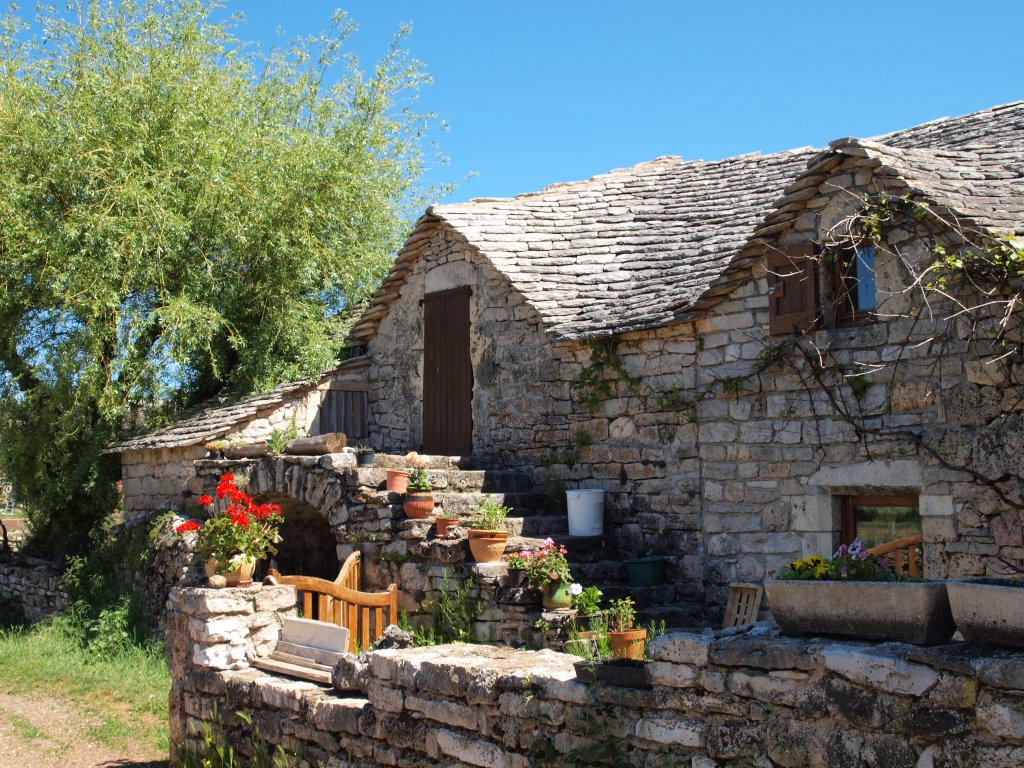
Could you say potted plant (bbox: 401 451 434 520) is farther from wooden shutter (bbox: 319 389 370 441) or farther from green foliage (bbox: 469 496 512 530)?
wooden shutter (bbox: 319 389 370 441)

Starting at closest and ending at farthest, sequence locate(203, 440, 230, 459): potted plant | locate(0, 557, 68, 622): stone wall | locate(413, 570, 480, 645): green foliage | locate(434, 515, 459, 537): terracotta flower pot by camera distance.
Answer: locate(413, 570, 480, 645): green foliage < locate(434, 515, 459, 537): terracotta flower pot < locate(203, 440, 230, 459): potted plant < locate(0, 557, 68, 622): stone wall

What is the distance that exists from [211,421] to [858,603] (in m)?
9.95

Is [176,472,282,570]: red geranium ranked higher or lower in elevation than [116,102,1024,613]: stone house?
lower

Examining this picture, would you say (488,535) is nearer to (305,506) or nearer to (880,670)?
(305,506)

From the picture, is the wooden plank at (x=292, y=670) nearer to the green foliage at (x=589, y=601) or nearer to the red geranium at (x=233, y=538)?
the red geranium at (x=233, y=538)

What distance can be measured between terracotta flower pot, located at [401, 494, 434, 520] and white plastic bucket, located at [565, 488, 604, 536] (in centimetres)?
136

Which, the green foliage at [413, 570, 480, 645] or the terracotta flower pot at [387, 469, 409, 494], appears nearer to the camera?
the green foliage at [413, 570, 480, 645]

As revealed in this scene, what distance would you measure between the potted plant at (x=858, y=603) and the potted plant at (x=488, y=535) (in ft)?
15.5

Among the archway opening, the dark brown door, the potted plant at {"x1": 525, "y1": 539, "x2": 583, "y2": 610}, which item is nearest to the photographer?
the potted plant at {"x1": 525, "y1": 539, "x2": 583, "y2": 610}

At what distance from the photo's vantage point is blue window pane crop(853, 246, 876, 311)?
8258 millimetres

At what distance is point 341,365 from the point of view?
13.2 metres

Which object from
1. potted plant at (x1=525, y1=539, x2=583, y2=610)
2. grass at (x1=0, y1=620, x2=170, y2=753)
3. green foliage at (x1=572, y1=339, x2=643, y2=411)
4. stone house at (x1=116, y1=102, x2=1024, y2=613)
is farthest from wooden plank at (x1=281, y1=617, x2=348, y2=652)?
green foliage at (x1=572, y1=339, x2=643, y2=411)

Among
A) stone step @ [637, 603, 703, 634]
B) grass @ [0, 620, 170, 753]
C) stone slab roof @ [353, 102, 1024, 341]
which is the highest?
stone slab roof @ [353, 102, 1024, 341]

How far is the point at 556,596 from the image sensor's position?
813 cm
